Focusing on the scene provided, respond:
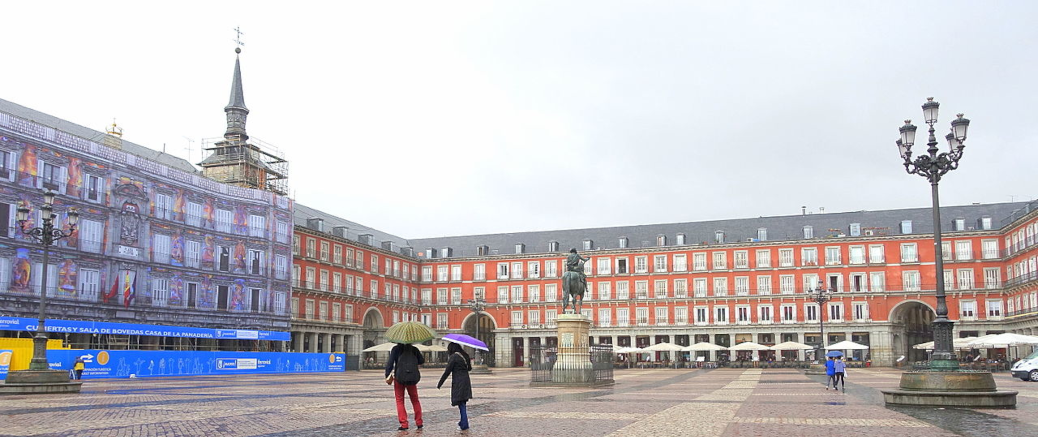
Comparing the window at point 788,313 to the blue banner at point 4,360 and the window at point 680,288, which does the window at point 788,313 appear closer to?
the window at point 680,288

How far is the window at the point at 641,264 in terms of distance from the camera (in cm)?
7794

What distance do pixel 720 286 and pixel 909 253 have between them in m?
15.7

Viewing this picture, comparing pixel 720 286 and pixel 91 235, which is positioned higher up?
pixel 91 235

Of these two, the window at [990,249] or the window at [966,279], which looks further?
the window at [966,279]

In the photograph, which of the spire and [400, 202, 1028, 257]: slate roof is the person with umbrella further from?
[400, 202, 1028, 257]: slate roof

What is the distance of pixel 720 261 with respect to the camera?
7569 centimetres

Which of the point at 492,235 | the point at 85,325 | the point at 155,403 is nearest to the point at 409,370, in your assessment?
the point at 155,403

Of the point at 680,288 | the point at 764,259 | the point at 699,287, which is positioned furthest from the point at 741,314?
the point at 680,288

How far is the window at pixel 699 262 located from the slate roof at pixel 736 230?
184 centimetres

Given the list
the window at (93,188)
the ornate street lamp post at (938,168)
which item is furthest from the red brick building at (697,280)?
the ornate street lamp post at (938,168)

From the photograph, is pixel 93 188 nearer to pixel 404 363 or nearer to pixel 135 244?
pixel 135 244

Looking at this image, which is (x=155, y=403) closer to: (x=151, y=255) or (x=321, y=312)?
(x=151, y=255)

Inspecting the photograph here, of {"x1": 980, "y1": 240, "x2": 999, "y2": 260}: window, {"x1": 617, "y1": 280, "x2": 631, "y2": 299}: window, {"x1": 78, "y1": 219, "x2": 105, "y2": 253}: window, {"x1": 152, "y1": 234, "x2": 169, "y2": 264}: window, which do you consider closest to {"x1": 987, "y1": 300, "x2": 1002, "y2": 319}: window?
{"x1": 980, "y1": 240, "x2": 999, "y2": 260}: window

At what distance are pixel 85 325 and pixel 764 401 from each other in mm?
35708
